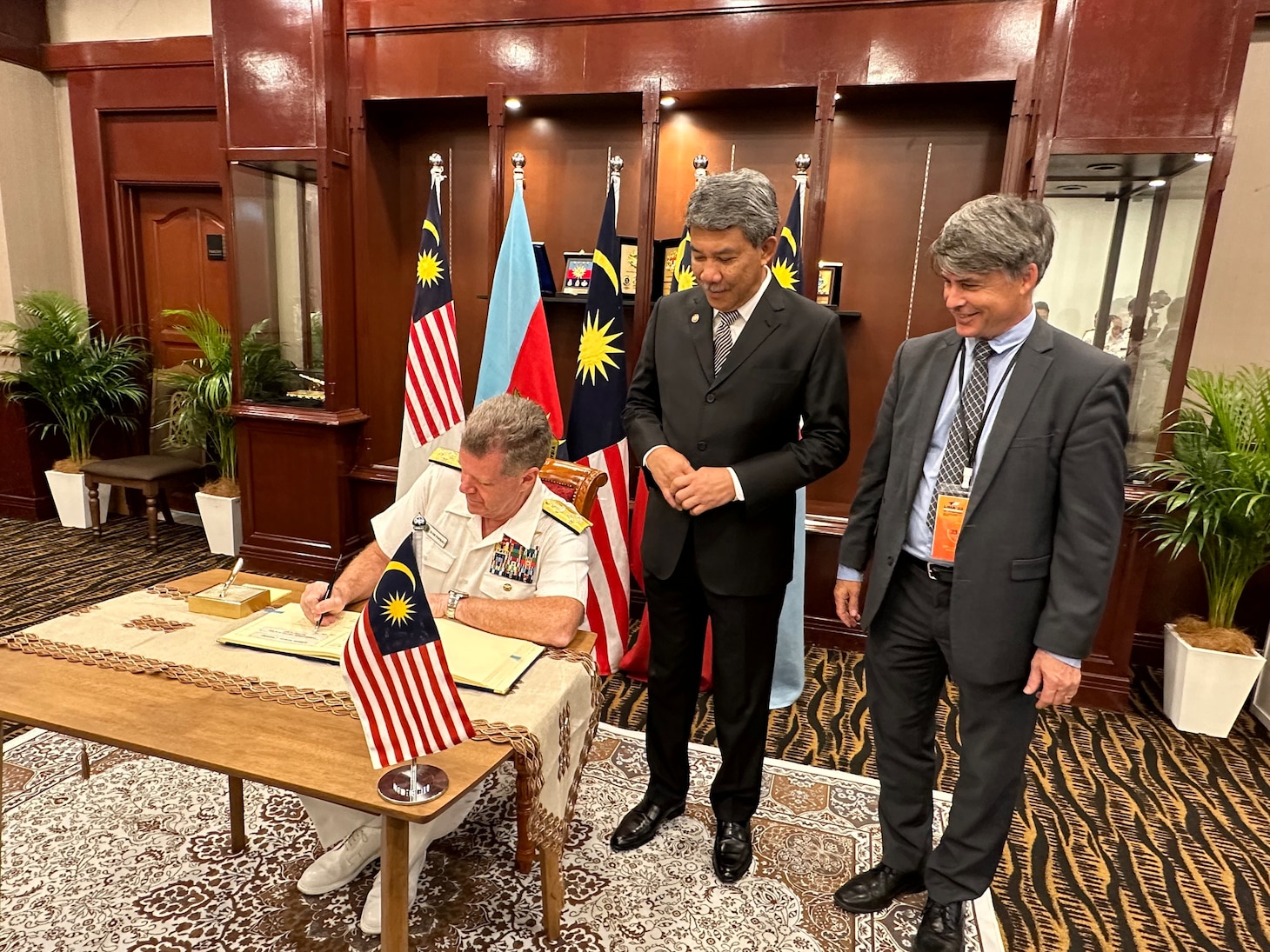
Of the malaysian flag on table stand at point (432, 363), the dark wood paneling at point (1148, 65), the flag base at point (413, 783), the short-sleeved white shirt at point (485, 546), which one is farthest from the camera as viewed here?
the malaysian flag on table stand at point (432, 363)

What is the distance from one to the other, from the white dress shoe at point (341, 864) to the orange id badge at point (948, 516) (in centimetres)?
137

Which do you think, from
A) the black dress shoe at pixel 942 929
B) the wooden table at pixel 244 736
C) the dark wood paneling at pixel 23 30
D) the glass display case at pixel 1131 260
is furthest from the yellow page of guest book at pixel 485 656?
the dark wood paneling at pixel 23 30

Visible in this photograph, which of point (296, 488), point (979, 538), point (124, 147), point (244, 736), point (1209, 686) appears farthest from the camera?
point (124, 147)

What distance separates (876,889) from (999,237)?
4.78 feet

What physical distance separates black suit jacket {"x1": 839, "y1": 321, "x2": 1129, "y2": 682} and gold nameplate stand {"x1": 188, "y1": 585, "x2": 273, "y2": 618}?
1462 mm

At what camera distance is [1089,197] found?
286cm

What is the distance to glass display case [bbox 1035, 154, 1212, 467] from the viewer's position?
276 cm

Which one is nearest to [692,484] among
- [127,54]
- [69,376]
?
[69,376]

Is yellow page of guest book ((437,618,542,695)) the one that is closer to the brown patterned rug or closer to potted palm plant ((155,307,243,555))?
the brown patterned rug

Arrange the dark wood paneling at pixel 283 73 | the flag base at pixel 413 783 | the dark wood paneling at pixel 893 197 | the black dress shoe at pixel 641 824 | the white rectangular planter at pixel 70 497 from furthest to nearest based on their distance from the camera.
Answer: the white rectangular planter at pixel 70 497 → the dark wood paneling at pixel 283 73 → the dark wood paneling at pixel 893 197 → the black dress shoe at pixel 641 824 → the flag base at pixel 413 783

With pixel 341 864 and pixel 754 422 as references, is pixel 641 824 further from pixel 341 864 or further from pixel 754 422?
pixel 754 422

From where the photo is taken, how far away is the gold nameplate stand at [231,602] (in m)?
1.63

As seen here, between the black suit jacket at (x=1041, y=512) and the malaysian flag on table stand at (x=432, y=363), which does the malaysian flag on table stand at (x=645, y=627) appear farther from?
the black suit jacket at (x=1041, y=512)

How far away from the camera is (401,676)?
114cm
